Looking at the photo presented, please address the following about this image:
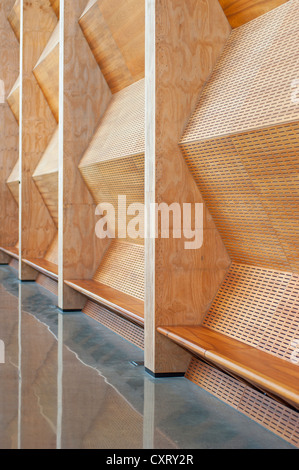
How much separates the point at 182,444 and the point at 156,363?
147 centimetres

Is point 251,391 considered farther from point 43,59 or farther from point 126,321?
point 43,59

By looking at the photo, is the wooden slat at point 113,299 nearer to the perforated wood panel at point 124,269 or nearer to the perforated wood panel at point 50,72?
the perforated wood panel at point 124,269

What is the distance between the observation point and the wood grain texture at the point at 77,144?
25.0ft

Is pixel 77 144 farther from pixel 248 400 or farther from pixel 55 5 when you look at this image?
pixel 248 400

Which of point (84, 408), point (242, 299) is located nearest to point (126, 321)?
point (242, 299)

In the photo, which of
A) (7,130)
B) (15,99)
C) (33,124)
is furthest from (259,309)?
(7,130)

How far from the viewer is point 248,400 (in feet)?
12.3

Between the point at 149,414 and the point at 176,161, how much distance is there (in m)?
1.90

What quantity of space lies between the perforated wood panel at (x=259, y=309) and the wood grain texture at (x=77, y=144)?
10.6 feet

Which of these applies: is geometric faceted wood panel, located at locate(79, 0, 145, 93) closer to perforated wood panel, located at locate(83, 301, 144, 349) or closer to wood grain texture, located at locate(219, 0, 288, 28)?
wood grain texture, located at locate(219, 0, 288, 28)

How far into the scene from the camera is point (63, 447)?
122 inches

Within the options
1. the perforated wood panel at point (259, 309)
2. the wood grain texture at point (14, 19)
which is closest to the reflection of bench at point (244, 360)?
the perforated wood panel at point (259, 309)

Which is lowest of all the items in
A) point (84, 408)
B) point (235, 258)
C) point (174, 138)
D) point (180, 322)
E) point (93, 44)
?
point (84, 408)
